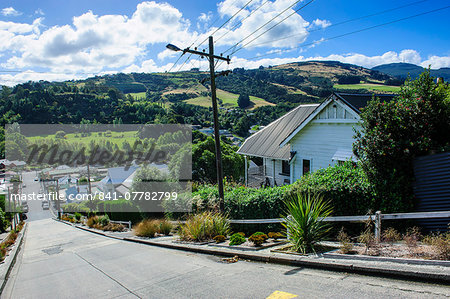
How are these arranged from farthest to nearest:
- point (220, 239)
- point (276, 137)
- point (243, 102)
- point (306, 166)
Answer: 1. point (243, 102)
2. point (276, 137)
3. point (306, 166)
4. point (220, 239)

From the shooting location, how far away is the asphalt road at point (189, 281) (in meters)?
4.14

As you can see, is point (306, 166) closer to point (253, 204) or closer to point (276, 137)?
point (276, 137)

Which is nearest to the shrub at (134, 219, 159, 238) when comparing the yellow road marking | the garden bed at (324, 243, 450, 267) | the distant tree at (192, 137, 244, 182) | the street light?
the street light

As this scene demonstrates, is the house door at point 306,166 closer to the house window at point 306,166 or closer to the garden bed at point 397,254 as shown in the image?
the house window at point 306,166

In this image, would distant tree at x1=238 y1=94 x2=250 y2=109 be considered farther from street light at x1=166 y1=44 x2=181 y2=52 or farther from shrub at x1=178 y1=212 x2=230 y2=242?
shrub at x1=178 y1=212 x2=230 y2=242

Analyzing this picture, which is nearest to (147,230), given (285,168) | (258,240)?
(258,240)

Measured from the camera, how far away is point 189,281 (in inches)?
233

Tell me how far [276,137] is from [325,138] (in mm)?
5013

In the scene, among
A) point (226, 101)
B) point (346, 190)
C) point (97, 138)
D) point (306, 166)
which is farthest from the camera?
point (226, 101)

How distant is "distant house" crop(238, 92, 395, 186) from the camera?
42.2 ft

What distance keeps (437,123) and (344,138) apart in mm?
5136

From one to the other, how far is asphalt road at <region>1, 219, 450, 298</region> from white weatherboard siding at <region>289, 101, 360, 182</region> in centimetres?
834

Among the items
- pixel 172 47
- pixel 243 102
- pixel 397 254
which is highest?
pixel 243 102

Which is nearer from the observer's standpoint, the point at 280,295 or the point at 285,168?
the point at 280,295
